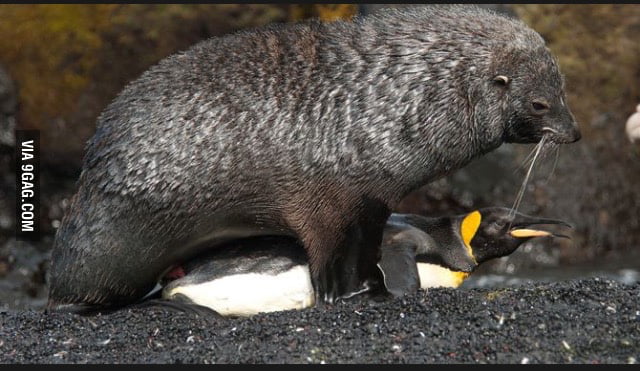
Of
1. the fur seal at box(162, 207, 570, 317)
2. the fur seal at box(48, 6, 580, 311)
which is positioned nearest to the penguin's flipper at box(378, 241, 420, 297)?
the fur seal at box(162, 207, 570, 317)

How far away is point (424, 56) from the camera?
8391mm

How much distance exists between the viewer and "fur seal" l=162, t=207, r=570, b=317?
8.53m

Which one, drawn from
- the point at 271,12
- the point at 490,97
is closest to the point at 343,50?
the point at 490,97

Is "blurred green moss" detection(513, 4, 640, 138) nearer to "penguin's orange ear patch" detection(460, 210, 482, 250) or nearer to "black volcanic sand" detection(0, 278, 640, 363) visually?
"penguin's orange ear patch" detection(460, 210, 482, 250)

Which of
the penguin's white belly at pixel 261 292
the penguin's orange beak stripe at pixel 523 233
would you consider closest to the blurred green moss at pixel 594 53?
the penguin's orange beak stripe at pixel 523 233

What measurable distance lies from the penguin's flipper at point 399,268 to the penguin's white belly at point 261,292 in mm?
640

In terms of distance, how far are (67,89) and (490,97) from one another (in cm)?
980

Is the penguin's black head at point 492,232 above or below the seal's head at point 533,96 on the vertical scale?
below

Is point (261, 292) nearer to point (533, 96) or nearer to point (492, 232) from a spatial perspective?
point (492, 232)

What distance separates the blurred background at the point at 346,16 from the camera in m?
16.4

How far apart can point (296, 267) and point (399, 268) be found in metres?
0.85

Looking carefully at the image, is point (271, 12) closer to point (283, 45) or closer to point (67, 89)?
point (67, 89)

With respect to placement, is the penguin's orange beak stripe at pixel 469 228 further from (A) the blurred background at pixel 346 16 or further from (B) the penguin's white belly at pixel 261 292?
(A) the blurred background at pixel 346 16

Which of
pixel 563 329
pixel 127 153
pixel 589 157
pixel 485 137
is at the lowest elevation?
pixel 589 157
